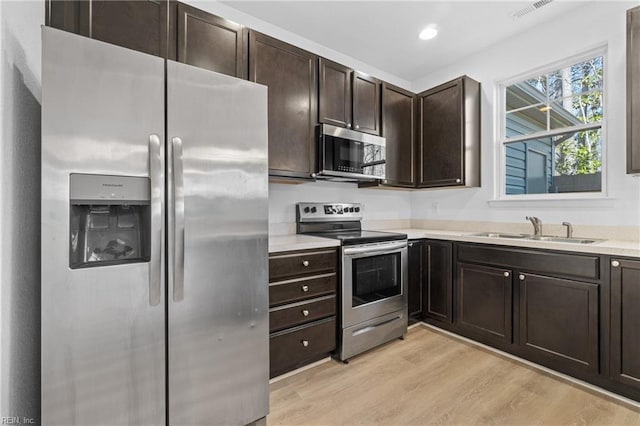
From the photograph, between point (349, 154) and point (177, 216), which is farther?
point (349, 154)

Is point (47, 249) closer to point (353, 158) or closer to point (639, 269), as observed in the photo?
point (353, 158)

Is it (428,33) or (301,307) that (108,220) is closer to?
(301,307)

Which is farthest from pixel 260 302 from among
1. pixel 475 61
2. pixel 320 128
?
pixel 475 61

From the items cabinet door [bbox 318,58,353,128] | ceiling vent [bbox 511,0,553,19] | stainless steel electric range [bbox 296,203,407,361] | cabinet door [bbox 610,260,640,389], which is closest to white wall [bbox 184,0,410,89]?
cabinet door [bbox 318,58,353,128]

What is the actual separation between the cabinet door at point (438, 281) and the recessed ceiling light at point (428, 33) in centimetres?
196

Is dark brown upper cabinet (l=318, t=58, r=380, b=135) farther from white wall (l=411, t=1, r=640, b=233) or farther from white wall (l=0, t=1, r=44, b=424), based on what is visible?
white wall (l=0, t=1, r=44, b=424)

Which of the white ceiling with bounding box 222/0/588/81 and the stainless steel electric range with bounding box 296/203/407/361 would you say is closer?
the stainless steel electric range with bounding box 296/203/407/361

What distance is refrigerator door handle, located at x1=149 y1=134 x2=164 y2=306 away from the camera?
127 cm

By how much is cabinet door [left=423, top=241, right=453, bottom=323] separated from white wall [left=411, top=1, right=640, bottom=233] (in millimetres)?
683

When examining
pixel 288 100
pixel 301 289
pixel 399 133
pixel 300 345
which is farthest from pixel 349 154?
pixel 300 345

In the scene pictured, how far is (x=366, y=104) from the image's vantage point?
110 inches

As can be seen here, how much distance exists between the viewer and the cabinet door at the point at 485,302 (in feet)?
7.66

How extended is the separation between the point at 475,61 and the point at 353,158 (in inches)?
72.5

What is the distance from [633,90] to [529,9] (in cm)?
105
